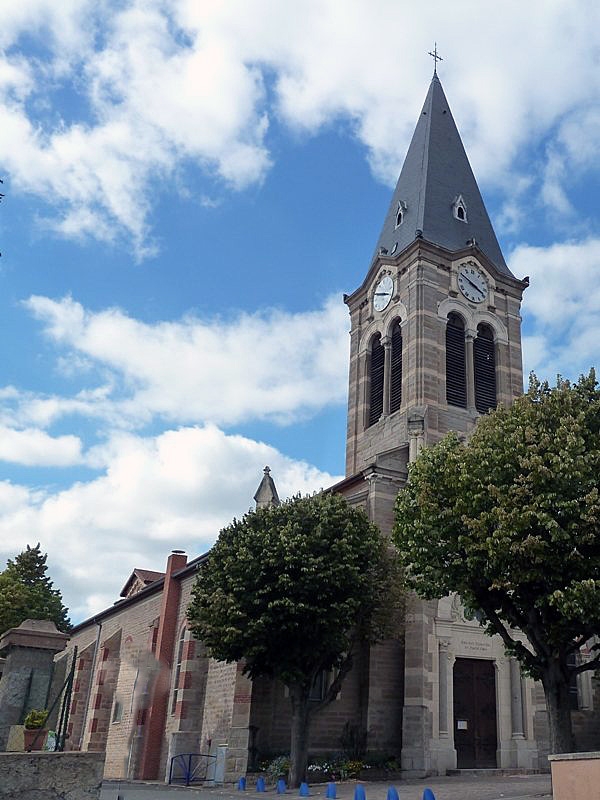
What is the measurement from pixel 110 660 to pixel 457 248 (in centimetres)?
2832

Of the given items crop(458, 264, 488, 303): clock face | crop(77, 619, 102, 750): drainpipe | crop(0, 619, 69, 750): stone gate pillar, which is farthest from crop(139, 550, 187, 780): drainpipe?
crop(0, 619, 69, 750): stone gate pillar

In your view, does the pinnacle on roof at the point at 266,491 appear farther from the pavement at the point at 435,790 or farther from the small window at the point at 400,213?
Answer: the small window at the point at 400,213

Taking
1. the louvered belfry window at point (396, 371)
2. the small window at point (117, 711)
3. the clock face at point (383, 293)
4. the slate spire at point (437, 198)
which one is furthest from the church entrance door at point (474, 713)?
the small window at point (117, 711)

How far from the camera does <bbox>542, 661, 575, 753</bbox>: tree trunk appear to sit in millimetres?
15602

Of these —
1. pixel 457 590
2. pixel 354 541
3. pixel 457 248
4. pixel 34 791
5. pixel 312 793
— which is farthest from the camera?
pixel 457 248

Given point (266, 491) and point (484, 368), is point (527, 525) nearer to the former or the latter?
point (266, 491)

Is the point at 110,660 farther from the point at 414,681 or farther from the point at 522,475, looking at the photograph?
the point at 522,475

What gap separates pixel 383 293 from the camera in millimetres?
35969

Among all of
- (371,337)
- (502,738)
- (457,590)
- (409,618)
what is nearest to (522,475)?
(457,590)

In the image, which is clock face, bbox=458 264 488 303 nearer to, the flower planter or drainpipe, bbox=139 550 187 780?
drainpipe, bbox=139 550 187 780

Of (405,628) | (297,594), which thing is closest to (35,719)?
(297,594)

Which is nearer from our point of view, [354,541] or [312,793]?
[312,793]

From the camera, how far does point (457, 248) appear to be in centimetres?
3534

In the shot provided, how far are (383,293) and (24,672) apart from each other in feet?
97.6
